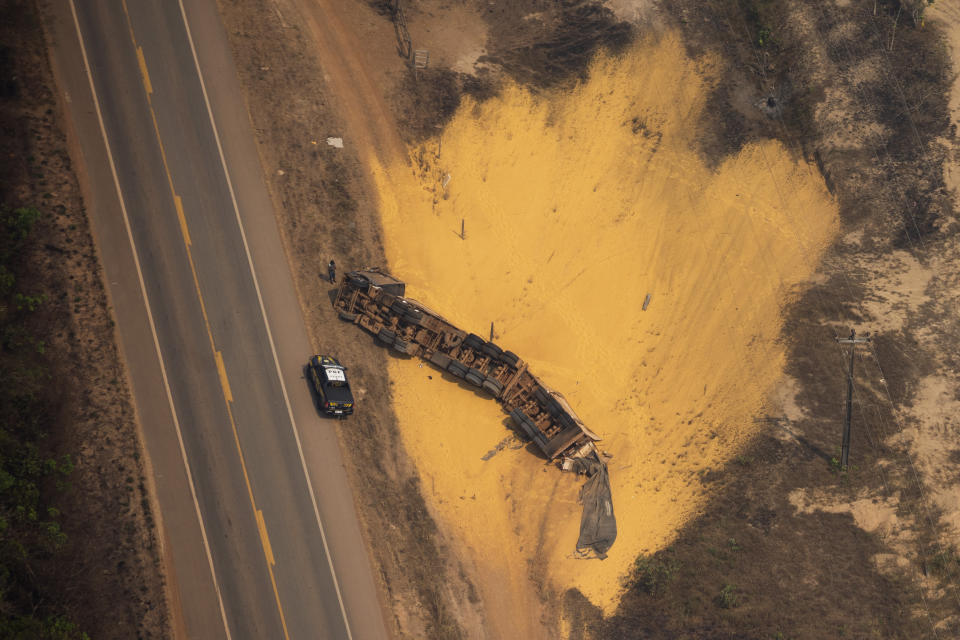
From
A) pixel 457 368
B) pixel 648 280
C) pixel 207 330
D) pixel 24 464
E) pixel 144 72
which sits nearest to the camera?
pixel 24 464

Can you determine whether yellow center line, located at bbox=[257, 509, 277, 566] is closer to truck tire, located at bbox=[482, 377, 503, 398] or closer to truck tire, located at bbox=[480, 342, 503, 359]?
truck tire, located at bbox=[482, 377, 503, 398]

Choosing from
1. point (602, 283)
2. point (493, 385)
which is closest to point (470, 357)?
point (493, 385)

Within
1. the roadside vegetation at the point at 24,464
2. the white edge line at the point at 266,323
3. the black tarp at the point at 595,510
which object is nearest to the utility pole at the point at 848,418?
the black tarp at the point at 595,510

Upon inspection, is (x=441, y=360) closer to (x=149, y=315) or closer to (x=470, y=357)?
(x=470, y=357)

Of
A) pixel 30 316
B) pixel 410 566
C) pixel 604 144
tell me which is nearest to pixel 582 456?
pixel 410 566

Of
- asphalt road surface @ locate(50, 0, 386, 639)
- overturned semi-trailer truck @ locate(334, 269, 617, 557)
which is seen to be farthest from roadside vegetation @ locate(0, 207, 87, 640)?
overturned semi-trailer truck @ locate(334, 269, 617, 557)
